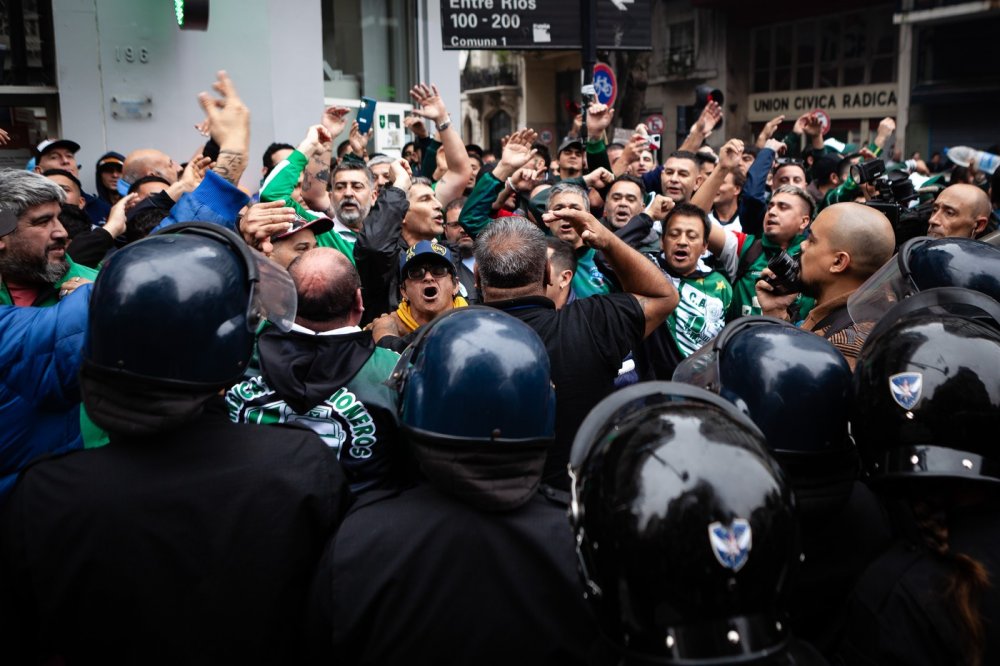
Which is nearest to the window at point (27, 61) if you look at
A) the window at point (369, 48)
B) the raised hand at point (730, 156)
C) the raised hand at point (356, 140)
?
the window at point (369, 48)

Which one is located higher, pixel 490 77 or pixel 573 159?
pixel 490 77

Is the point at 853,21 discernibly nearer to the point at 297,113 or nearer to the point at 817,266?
the point at 297,113

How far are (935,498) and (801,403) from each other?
0.35m

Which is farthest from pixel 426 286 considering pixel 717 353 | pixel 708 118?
pixel 708 118

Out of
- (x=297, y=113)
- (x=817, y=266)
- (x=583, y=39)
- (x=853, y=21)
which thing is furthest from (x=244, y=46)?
(x=853, y=21)

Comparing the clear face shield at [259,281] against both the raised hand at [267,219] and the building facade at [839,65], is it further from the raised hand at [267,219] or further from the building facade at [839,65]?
the building facade at [839,65]

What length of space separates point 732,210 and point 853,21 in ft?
78.0

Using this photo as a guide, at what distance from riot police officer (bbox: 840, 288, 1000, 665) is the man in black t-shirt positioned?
4.21 ft

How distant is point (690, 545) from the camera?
129 cm

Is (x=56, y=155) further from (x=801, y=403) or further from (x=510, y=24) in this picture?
(x=801, y=403)

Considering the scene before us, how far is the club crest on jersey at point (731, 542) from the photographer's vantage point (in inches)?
50.6

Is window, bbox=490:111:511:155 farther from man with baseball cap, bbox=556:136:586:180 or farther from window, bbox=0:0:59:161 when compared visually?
man with baseball cap, bbox=556:136:586:180

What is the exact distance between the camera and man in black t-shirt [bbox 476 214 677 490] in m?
2.95

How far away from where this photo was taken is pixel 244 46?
363 inches
